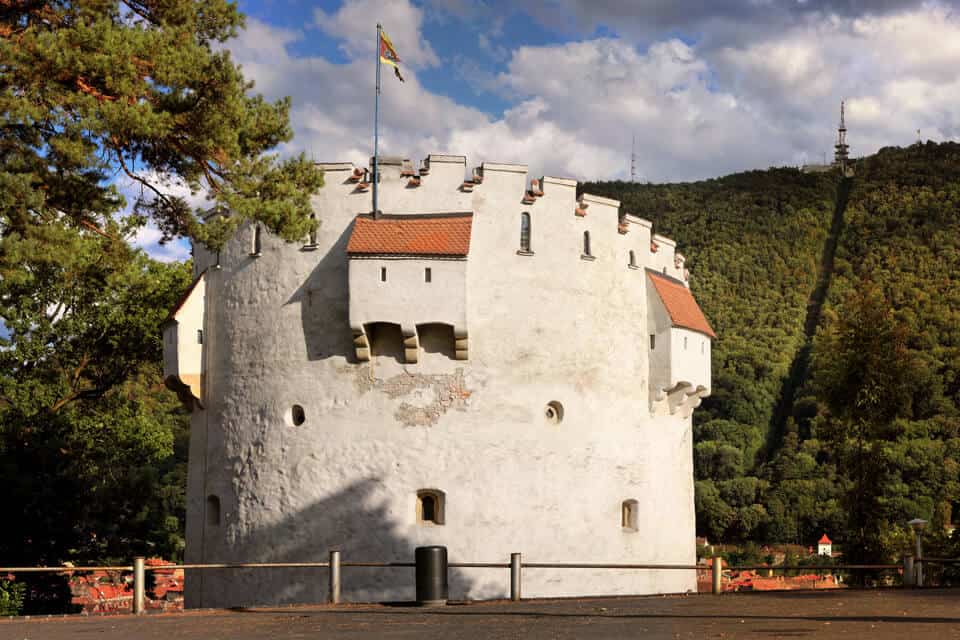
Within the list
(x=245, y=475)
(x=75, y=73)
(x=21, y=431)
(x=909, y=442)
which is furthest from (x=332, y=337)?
(x=909, y=442)

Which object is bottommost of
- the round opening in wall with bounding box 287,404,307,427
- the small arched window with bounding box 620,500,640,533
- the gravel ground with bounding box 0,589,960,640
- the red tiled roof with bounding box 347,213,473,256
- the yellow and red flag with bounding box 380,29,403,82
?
the gravel ground with bounding box 0,589,960,640

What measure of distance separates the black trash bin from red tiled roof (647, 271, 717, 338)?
9411mm

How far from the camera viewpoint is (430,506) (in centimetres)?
2486

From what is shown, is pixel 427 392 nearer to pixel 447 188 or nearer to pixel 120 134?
pixel 447 188

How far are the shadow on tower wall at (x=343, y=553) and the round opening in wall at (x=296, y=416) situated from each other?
1.70 metres

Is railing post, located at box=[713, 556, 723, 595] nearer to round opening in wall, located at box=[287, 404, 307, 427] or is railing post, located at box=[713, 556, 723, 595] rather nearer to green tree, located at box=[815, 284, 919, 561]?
round opening in wall, located at box=[287, 404, 307, 427]

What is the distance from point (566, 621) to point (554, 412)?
948 cm

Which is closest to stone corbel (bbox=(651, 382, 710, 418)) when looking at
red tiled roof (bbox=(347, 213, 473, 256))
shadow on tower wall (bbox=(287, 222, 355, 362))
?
red tiled roof (bbox=(347, 213, 473, 256))

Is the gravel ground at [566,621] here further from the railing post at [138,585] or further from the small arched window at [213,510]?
the small arched window at [213,510]

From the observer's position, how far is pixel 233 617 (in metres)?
18.3

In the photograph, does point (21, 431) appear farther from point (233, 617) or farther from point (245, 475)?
point (233, 617)

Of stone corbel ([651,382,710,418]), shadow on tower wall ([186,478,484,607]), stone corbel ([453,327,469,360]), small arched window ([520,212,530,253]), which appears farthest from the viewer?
stone corbel ([651,382,710,418])

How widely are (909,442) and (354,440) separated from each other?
186 ft

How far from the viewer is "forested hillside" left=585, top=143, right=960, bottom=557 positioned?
3438 centimetres
